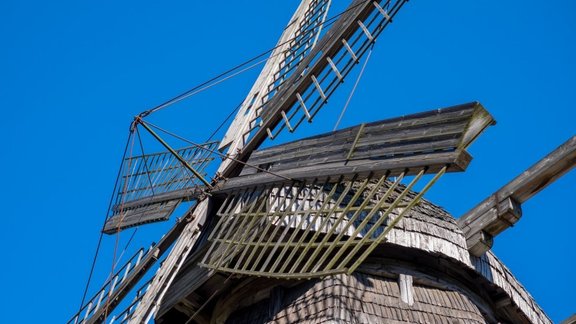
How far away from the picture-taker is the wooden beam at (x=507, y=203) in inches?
412

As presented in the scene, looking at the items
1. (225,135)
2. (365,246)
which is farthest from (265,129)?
(365,246)

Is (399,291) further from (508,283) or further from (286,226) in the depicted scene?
(508,283)

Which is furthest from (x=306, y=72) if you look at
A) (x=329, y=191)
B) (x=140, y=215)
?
(x=140, y=215)

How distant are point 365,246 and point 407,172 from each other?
163 centimetres

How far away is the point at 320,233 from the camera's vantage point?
10.2 m

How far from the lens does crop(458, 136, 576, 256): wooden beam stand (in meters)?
10.5

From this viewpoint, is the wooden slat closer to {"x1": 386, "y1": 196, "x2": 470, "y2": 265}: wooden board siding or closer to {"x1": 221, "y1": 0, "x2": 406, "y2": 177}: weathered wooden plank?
{"x1": 221, "y1": 0, "x2": 406, "y2": 177}: weathered wooden plank

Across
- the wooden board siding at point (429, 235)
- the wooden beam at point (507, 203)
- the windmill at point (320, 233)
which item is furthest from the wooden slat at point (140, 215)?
the wooden beam at point (507, 203)

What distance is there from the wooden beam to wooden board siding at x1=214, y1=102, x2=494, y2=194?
1743 millimetres

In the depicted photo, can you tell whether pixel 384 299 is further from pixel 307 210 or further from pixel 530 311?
pixel 530 311

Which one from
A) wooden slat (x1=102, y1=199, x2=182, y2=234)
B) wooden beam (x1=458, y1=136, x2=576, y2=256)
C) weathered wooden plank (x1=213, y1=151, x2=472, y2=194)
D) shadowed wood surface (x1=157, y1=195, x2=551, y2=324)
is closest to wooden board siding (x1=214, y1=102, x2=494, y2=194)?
weathered wooden plank (x1=213, y1=151, x2=472, y2=194)

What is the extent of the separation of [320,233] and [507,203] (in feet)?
5.93

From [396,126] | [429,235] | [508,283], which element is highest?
[508,283]

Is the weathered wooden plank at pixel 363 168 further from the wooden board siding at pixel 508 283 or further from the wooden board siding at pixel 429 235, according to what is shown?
the wooden board siding at pixel 508 283
